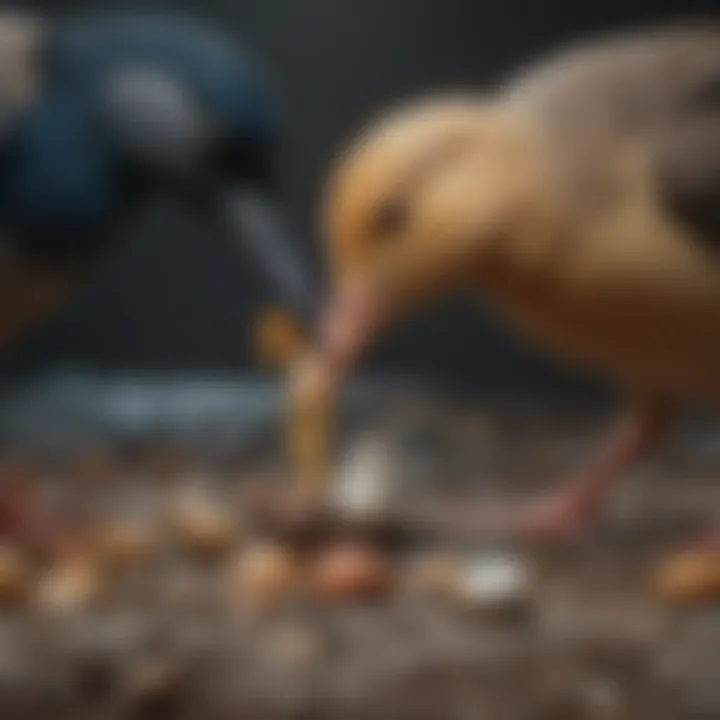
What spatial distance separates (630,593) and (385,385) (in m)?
0.31

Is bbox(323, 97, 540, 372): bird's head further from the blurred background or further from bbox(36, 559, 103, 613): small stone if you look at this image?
bbox(36, 559, 103, 613): small stone

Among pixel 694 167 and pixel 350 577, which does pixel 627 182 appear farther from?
pixel 350 577

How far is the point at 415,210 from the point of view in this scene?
1202 millimetres

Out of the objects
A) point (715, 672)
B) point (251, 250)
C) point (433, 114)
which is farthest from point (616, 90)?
point (715, 672)

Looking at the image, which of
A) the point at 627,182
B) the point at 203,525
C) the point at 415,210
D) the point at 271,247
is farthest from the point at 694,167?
the point at 203,525

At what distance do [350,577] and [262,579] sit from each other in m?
0.06

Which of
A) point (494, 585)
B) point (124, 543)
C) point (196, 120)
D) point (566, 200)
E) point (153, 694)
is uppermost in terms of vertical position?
point (196, 120)

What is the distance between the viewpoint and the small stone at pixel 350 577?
3.79 feet

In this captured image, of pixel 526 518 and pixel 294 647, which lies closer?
pixel 294 647

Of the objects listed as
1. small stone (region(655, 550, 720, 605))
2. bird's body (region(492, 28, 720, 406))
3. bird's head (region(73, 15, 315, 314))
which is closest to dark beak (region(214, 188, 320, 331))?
bird's head (region(73, 15, 315, 314))

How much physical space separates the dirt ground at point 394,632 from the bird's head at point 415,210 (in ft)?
0.60

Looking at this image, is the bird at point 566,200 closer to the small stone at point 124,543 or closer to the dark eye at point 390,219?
the dark eye at point 390,219

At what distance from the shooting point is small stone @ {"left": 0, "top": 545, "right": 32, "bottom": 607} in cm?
111

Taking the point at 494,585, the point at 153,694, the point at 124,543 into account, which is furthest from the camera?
the point at 124,543
